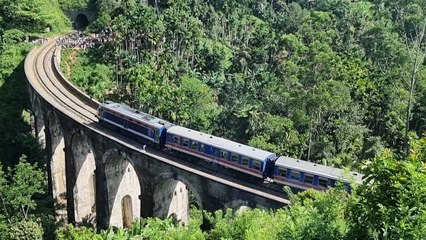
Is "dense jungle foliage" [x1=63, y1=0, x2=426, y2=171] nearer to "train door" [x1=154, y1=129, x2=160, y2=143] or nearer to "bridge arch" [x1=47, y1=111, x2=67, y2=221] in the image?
"bridge arch" [x1=47, y1=111, x2=67, y2=221]

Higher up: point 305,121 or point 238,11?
point 238,11

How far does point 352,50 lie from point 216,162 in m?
52.1

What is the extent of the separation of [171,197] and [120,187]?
6051mm

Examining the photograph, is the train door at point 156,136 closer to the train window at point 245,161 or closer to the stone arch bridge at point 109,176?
→ the stone arch bridge at point 109,176

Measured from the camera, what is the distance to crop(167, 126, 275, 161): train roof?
34500 millimetres

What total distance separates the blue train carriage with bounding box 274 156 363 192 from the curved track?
1.37 metres

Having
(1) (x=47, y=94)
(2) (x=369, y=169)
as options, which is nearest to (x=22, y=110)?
(1) (x=47, y=94)

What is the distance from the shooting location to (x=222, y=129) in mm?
61656

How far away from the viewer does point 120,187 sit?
44812 millimetres

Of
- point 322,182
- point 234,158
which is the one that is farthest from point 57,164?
point 322,182

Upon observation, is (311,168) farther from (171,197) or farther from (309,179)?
(171,197)

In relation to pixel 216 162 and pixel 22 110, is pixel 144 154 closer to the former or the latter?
pixel 216 162

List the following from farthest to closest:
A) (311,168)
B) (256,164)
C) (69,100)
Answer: (69,100), (256,164), (311,168)

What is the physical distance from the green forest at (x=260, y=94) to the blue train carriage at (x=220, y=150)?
156 inches
